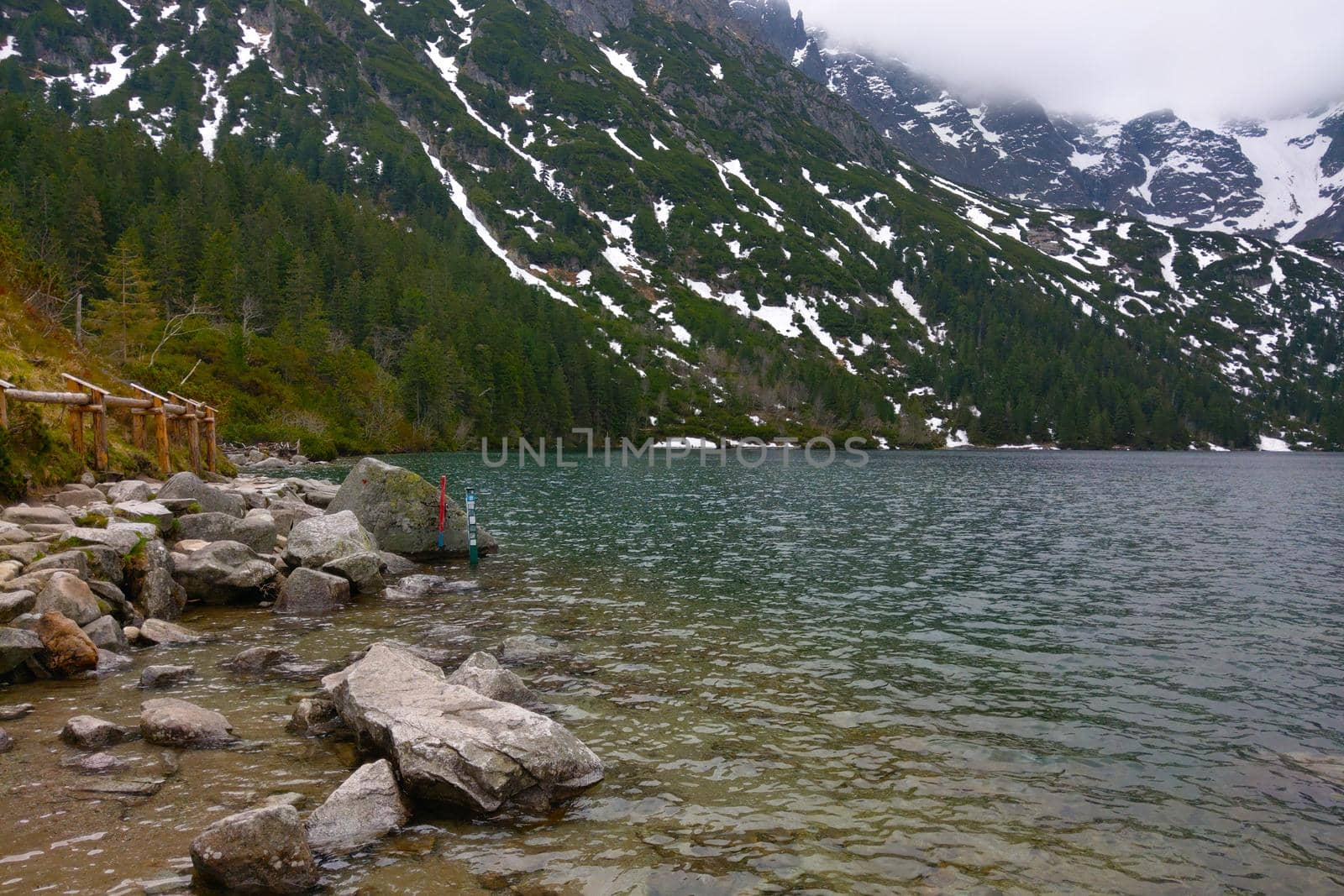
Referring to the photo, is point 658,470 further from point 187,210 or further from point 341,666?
point 187,210

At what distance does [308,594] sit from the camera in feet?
60.5

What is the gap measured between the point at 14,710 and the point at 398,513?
632 inches

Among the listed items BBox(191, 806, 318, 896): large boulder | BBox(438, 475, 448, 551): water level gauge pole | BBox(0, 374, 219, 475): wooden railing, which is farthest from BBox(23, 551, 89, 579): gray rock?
BBox(438, 475, 448, 551): water level gauge pole

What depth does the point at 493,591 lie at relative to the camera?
2050cm

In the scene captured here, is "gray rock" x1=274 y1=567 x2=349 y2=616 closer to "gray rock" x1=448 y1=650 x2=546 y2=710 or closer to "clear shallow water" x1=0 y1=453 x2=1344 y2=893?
"clear shallow water" x1=0 y1=453 x2=1344 y2=893

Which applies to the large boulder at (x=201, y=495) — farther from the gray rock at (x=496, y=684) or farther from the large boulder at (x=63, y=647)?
the gray rock at (x=496, y=684)

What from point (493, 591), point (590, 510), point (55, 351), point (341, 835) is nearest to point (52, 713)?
point (341, 835)

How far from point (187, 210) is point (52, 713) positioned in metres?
120

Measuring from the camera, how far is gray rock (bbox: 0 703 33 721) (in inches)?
401

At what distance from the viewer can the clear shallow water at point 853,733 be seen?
24.1 feet

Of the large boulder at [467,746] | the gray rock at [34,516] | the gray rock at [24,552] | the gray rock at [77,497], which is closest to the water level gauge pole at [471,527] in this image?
the gray rock at [77,497]

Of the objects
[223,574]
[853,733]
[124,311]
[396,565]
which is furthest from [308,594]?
[124,311]

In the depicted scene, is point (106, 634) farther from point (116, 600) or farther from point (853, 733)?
point (853, 733)

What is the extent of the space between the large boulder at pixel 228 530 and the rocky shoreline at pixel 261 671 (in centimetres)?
5
